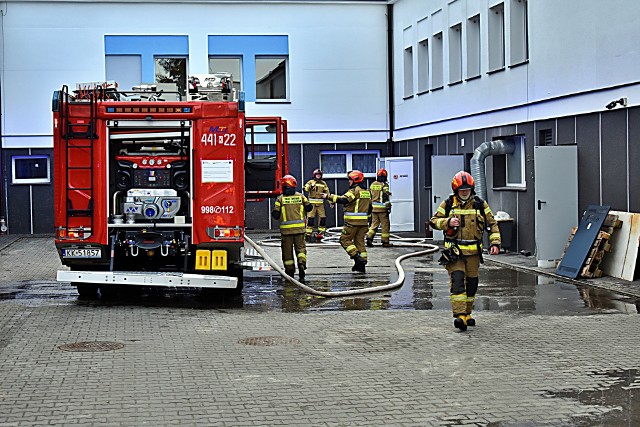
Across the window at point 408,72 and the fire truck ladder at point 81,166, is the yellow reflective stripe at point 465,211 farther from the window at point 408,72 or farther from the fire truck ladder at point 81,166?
the window at point 408,72

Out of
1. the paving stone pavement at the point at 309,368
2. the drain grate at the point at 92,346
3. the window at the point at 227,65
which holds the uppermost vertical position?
the window at the point at 227,65

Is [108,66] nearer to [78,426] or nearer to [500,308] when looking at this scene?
[500,308]

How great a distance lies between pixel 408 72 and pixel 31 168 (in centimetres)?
1149

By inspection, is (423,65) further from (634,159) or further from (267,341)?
(267,341)

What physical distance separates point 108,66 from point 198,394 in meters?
23.9

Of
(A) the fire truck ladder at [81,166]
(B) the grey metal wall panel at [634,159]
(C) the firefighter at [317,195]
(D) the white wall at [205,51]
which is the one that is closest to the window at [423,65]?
(D) the white wall at [205,51]

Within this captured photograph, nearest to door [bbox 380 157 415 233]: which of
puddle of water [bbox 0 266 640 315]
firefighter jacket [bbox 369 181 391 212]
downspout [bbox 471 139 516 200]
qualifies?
firefighter jacket [bbox 369 181 391 212]

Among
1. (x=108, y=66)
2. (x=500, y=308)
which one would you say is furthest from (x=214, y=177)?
(x=108, y=66)

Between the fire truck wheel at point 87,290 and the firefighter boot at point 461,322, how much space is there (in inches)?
224

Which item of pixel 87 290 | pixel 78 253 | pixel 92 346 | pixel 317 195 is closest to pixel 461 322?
pixel 92 346

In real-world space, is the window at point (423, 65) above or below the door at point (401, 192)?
above

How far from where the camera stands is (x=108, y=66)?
30656 mm

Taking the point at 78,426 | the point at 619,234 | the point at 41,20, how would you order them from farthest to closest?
1. the point at 41,20
2. the point at 619,234
3. the point at 78,426

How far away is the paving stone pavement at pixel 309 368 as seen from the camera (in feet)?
24.4
